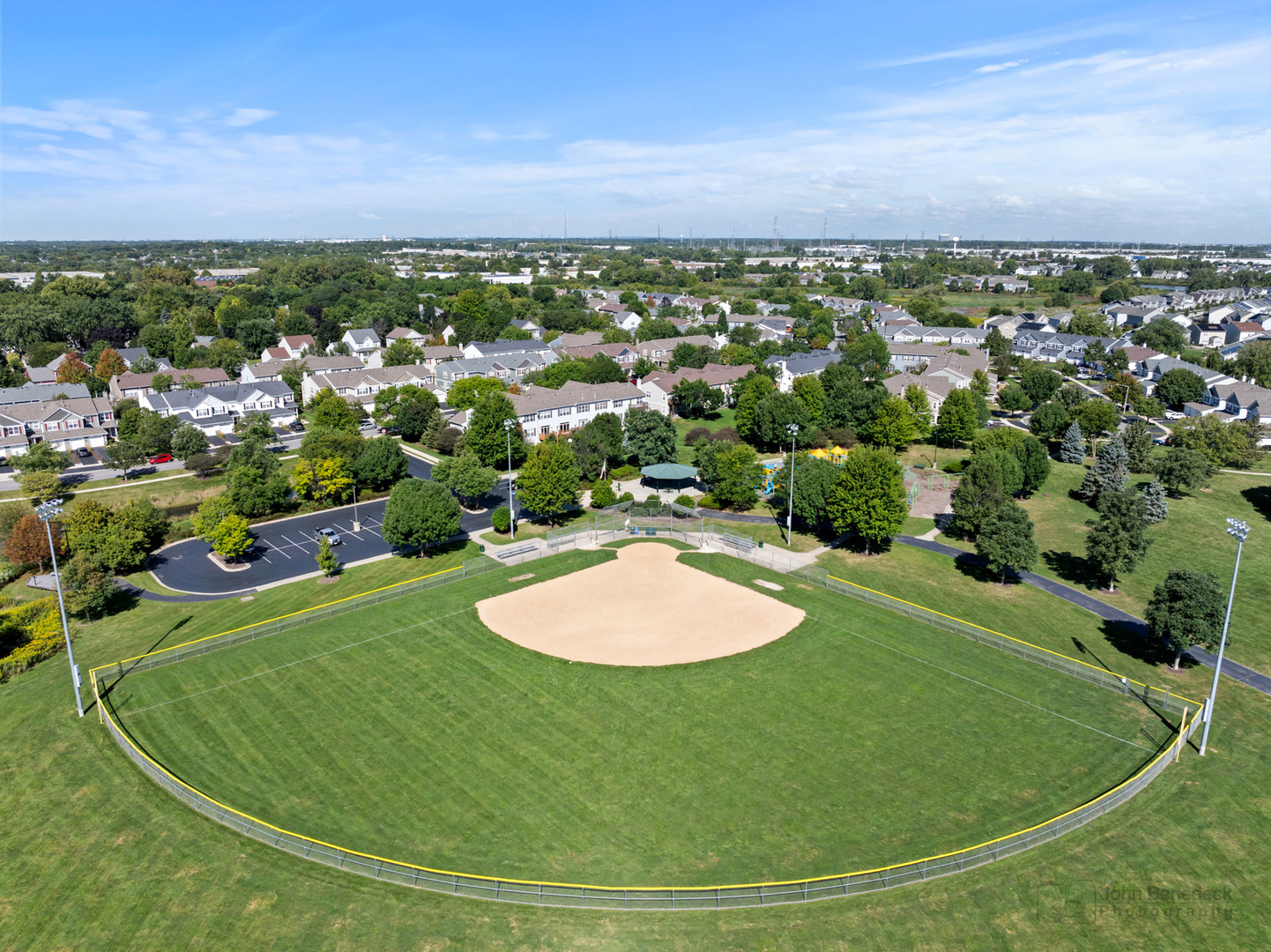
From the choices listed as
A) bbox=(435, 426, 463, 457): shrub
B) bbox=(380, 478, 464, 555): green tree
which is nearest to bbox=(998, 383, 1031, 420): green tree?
bbox=(435, 426, 463, 457): shrub

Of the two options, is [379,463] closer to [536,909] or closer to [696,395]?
[696,395]

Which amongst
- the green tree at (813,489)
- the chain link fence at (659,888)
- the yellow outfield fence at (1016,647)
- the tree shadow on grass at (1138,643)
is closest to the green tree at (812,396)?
the green tree at (813,489)

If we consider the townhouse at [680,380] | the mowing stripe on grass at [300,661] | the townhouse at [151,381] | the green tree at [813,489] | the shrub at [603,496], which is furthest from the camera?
the townhouse at [151,381]

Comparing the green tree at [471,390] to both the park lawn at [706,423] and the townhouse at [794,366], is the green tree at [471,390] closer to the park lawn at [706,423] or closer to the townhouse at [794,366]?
the park lawn at [706,423]

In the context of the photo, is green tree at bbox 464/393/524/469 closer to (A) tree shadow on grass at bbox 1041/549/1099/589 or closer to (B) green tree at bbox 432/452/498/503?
(B) green tree at bbox 432/452/498/503

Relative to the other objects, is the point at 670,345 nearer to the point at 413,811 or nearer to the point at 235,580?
the point at 235,580
